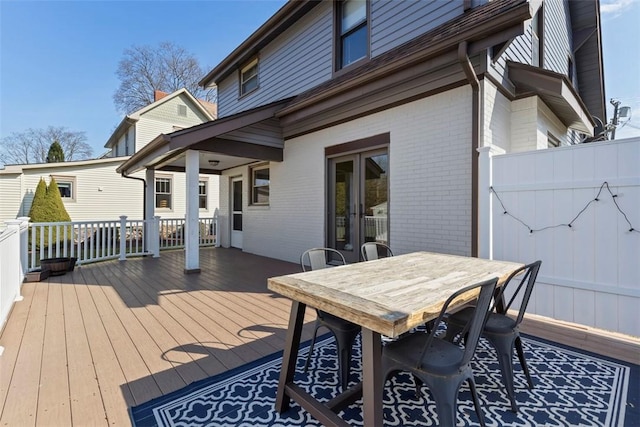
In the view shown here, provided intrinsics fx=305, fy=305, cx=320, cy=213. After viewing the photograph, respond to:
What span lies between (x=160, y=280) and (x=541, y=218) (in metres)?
5.52

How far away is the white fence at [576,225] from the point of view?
2682 mm

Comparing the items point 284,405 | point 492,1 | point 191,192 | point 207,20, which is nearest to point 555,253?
point 284,405

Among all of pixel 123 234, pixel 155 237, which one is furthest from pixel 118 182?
pixel 123 234

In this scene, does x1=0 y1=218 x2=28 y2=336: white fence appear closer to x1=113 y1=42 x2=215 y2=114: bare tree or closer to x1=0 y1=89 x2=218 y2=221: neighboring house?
x1=0 y1=89 x2=218 y2=221: neighboring house

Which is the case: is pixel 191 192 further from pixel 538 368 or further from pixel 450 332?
pixel 538 368

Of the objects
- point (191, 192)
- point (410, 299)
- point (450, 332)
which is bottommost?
point (450, 332)

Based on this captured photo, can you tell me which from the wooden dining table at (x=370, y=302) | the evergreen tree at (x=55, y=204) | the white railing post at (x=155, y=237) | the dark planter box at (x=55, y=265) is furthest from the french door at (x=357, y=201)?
the evergreen tree at (x=55, y=204)

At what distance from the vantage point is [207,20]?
1012cm

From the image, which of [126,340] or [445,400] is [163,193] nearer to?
[126,340]

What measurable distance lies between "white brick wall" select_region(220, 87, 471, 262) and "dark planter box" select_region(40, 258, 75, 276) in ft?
14.4

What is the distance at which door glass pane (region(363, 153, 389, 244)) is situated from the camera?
504 cm

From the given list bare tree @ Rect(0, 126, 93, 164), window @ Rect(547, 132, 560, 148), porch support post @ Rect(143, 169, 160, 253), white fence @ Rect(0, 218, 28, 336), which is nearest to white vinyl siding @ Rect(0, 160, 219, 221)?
porch support post @ Rect(143, 169, 160, 253)

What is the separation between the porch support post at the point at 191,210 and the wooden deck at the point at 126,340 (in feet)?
2.63

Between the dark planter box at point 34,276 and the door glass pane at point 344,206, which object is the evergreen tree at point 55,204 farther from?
the door glass pane at point 344,206
